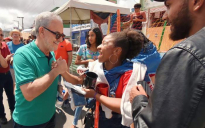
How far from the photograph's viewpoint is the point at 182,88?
0.49m

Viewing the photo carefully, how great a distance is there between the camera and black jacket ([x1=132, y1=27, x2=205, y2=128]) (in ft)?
1.59

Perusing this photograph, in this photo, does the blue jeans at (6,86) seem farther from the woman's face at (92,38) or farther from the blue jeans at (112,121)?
the blue jeans at (112,121)

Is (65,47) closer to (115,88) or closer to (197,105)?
(115,88)

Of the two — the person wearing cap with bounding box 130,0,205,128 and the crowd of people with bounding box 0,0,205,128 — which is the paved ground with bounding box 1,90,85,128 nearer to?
the crowd of people with bounding box 0,0,205,128

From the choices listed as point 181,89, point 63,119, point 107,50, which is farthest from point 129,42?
point 63,119

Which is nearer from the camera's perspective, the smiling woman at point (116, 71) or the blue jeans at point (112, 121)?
the smiling woman at point (116, 71)

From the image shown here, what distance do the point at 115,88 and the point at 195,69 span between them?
974 mm

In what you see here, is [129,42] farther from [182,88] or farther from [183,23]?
[182,88]

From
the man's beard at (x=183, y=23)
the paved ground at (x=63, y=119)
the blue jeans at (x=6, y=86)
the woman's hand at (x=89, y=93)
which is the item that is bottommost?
the paved ground at (x=63, y=119)

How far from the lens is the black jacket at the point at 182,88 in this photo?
0.48 meters

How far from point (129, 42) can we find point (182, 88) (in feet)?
3.80

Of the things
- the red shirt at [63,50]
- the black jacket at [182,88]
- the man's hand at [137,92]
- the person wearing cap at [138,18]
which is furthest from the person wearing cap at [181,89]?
the person wearing cap at [138,18]

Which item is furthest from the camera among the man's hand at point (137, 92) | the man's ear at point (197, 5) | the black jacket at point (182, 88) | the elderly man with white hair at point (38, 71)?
the elderly man with white hair at point (38, 71)

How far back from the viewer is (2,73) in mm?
2857
